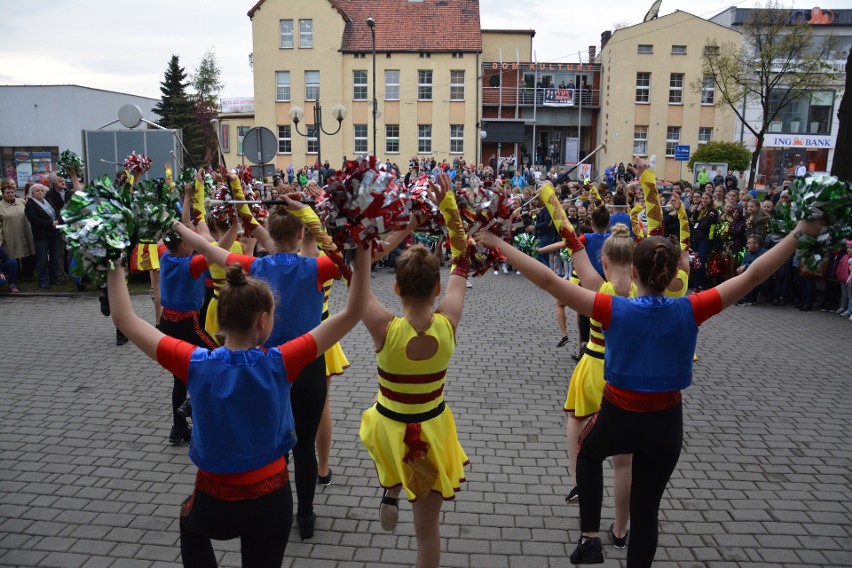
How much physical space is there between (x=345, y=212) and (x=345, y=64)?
40.8 meters

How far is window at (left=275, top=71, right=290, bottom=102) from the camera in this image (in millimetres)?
41156

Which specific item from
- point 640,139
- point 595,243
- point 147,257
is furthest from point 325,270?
point 640,139

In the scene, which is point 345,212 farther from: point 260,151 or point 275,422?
point 260,151

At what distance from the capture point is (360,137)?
42.3 metres

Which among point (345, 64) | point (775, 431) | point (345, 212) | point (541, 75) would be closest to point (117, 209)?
point (345, 212)

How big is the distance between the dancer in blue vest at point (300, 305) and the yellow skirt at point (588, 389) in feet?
6.02

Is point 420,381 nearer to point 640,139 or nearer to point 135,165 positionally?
point 135,165

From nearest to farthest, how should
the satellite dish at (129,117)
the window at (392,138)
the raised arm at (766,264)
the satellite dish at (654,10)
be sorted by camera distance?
the raised arm at (766,264) < the satellite dish at (129,117) < the window at (392,138) < the satellite dish at (654,10)

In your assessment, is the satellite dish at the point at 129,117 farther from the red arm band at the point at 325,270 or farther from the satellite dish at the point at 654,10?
the satellite dish at the point at 654,10

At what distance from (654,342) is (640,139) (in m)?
42.8

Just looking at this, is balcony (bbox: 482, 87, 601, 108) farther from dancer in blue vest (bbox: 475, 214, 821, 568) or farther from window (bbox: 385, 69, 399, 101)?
dancer in blue vest (bbox: 475, 214, 821, 568)

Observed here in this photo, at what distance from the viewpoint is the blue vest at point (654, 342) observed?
3340mm

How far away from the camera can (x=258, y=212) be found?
5809 mm

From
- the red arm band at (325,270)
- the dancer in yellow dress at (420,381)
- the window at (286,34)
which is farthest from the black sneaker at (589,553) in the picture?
the window at (286,34)
